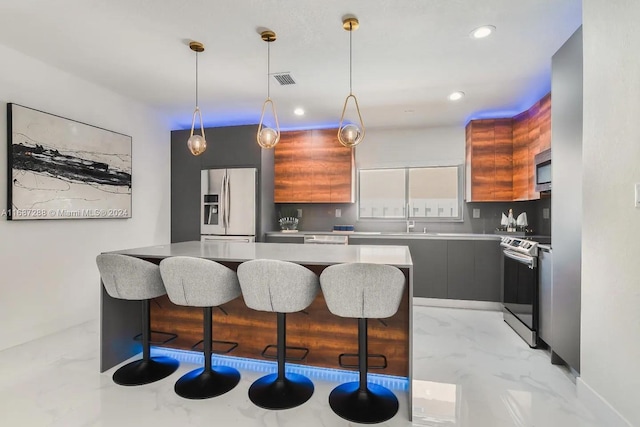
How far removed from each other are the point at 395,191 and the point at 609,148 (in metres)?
3.31

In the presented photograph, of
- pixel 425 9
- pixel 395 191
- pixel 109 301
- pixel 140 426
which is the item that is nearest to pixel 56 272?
pixel 109 301

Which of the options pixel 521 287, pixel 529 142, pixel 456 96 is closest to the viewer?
pixel 521 287

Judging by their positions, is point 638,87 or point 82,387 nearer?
point 638,87

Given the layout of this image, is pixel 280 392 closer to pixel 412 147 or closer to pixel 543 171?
pixel 543 171

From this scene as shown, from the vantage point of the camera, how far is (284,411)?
1.96m

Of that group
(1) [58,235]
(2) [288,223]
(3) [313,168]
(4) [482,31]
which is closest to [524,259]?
(4) [482,31]

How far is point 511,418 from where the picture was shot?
1890 millimetres

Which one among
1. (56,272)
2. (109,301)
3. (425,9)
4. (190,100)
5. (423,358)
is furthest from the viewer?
(190,100)

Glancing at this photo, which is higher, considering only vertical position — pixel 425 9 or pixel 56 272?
pixel 425 9

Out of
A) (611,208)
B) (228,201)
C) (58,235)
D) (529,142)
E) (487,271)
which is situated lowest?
(487,271)

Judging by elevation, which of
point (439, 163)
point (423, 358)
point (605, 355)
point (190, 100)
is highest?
point (190, 100)

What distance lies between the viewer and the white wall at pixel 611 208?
1.60 meters

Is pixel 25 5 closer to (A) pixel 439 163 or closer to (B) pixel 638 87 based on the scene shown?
(B) pixel 638 87

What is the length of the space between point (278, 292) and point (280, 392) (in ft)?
2.37
